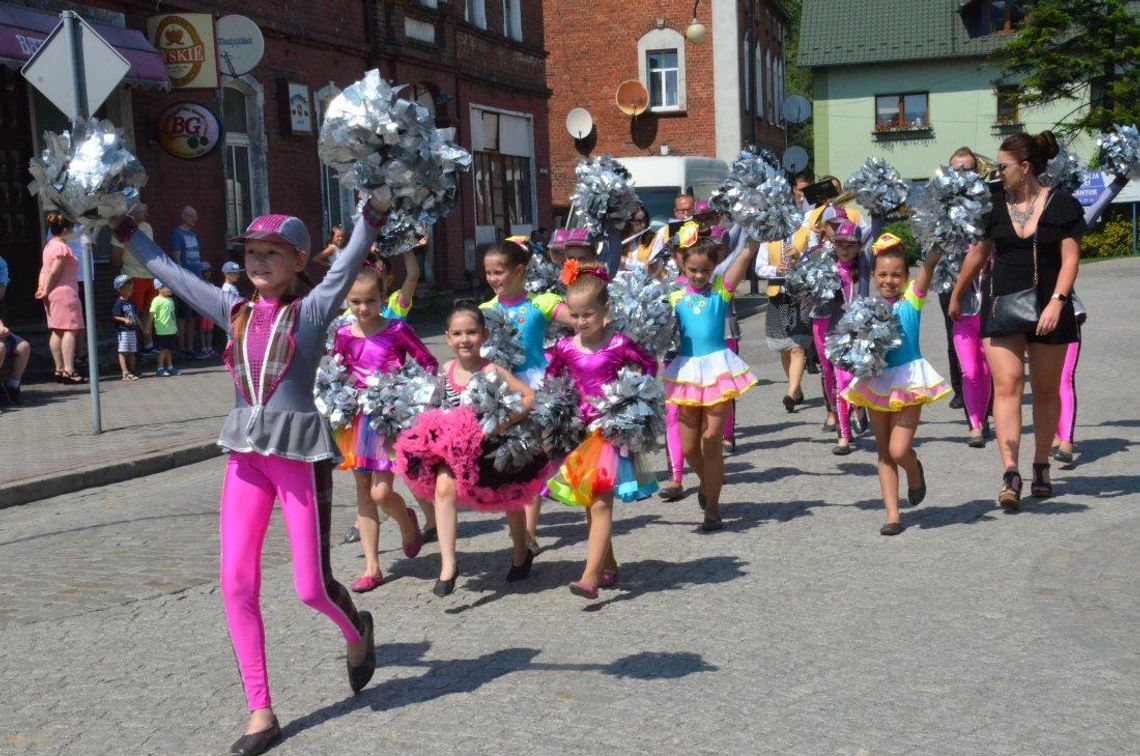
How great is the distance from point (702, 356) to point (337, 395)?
90.7 inches

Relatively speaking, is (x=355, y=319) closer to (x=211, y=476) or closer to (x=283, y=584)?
(x=283, y=584)

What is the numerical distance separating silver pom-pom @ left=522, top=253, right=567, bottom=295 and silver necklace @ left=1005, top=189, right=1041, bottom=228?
268 centimetres

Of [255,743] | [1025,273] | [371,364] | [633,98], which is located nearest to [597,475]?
[371,364]

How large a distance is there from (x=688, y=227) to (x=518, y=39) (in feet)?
84.4

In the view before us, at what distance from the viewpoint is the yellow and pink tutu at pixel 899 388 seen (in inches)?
315

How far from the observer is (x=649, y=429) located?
22.0 feet

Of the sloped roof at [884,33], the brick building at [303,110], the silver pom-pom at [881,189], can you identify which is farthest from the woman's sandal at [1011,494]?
the sloped roof at [884,33]

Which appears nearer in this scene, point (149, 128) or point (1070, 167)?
point (1070, 167)

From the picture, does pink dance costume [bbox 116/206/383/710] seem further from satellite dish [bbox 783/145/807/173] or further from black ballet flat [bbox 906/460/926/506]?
satellite dish [bbox 783/145/807/173]

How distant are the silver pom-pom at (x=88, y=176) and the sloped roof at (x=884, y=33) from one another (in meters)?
54.4

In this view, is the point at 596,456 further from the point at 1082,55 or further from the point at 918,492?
the point at 1082,55

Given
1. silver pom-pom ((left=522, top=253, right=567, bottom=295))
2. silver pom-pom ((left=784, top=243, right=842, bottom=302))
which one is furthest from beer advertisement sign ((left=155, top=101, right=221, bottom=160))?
silver pom-pom ((left=522, top=253, right=567, bottom=295))

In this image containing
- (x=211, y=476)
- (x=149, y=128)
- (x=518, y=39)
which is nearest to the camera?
(x=211, y=476)

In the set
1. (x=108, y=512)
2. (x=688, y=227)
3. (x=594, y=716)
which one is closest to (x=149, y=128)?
(x=108, y=512)
